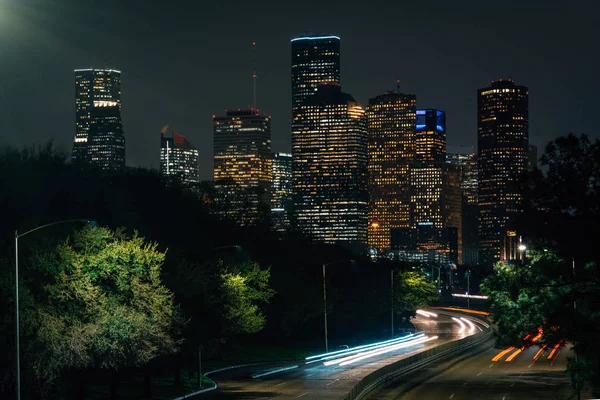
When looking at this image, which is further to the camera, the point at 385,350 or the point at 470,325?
the point at 470,325

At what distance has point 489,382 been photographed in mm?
65250

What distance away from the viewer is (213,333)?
6228 centimetres

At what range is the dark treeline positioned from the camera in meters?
58.6

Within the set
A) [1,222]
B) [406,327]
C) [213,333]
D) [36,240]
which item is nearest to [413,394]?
[213,333]

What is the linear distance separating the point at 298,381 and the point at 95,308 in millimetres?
22342

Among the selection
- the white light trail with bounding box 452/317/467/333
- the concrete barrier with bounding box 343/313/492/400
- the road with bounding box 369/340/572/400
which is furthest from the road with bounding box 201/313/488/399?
the white light trail with bounding box 452/317/467/333

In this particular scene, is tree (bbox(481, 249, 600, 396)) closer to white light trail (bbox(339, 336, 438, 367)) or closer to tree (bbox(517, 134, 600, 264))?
tree (bbox(517, 134, 600, 264))

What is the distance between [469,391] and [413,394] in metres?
3.48

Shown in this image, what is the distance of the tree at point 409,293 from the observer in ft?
441

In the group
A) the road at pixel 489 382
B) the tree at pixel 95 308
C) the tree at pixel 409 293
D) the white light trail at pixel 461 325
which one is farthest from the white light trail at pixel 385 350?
the tree at pixel 95 308

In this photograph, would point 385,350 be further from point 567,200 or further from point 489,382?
point 567,200

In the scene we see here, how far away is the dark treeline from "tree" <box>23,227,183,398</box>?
3.50 feet

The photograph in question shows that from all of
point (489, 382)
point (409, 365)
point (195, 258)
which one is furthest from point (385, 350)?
point (489, 382)

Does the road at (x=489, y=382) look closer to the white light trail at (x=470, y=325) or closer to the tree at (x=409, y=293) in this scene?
the white light trail at (x=470, y=325)
